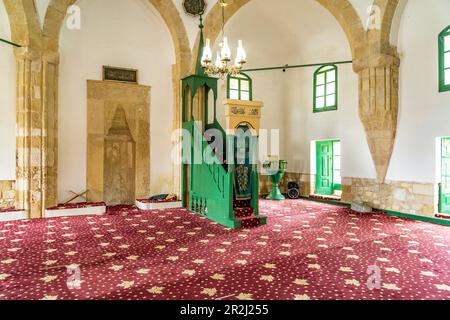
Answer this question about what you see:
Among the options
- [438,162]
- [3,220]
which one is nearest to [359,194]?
[438,162]

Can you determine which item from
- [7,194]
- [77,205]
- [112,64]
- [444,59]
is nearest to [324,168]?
[444,59]

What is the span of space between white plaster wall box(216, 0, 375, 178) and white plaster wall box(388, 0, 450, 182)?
3.00 ft

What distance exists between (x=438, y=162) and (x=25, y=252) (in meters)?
7.16

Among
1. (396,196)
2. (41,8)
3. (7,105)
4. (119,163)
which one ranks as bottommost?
(396,196)

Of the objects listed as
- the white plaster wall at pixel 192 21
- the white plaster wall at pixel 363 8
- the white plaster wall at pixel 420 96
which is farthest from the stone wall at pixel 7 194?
the white plaster wall at pixel 363 8

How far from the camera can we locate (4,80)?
22.1 feet

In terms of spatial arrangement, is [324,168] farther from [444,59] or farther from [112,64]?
[112,64]

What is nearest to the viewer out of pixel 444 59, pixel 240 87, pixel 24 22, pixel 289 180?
pixel 24 22

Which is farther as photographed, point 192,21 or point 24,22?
point 192,21

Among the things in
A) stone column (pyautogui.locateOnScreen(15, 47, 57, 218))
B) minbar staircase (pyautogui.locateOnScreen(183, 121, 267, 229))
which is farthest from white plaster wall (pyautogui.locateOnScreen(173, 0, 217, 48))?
stone column (pyautogui.locateOnScreen(15, 47, 57, 218))

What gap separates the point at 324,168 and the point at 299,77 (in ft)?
9.22

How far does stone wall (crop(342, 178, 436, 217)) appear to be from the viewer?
22.3 ft

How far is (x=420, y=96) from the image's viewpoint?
6.94m

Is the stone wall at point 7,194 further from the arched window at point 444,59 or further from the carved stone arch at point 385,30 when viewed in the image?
the arched window at point 444,59
